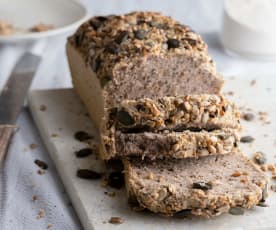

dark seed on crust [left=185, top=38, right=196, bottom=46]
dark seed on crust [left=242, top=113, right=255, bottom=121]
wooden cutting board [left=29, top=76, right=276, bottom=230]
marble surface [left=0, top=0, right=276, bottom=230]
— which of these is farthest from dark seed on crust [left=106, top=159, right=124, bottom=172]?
dark seed on crust [left=242, top=113, right=255, bottom=121]

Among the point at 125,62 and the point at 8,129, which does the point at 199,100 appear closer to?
the point at 125,62

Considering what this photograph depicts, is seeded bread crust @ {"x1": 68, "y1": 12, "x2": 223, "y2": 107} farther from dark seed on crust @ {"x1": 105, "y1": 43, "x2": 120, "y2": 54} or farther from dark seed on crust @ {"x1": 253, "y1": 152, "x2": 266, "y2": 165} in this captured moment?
dark seed on crust @ {"x1": 253, "y1": 152, "x2": 266, "y2": 165}

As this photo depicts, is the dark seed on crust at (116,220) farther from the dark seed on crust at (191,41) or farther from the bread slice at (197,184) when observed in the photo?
the dark seed on crust at (191,41)

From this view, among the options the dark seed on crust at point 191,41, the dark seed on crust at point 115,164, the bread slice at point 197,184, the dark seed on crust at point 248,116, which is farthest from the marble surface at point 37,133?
the dark seed on crust at point 191,41

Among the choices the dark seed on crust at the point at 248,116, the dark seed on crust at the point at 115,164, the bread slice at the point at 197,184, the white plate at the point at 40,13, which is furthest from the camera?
the white plate at the point at 40,13

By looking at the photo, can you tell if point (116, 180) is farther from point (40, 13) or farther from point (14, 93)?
point (40, 13)

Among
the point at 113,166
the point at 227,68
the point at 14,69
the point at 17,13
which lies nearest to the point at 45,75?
the point at 14,69
